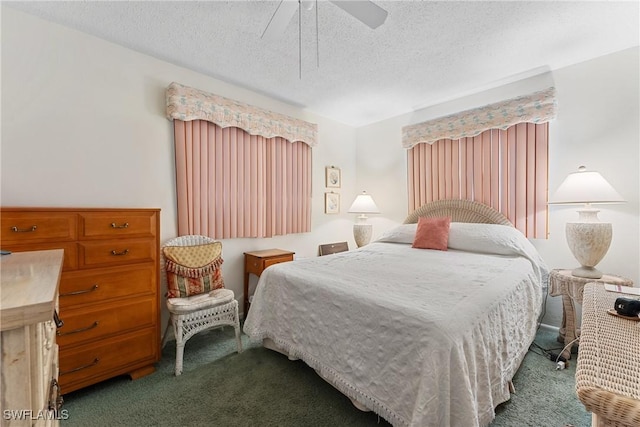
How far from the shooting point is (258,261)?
283 cm

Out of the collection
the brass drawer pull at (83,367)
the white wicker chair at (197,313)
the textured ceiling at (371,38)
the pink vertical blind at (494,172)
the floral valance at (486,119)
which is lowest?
the brass drawer pull at (83,367)

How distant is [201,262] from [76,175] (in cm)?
116

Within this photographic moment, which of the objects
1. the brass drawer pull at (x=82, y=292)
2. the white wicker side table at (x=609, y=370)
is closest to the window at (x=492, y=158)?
the white wicker side table at (x=609, y=370)

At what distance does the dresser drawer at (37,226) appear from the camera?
1.52 metres

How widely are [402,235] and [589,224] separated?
160 centimetres

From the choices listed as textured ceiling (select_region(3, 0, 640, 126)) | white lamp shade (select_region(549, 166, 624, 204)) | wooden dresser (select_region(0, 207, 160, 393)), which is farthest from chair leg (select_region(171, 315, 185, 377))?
white lamp shade (select_region(549, 166, 624, 204))

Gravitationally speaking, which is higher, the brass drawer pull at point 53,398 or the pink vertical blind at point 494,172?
the pink vertical blind at point 494,172

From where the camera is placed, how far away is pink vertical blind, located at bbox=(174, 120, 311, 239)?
8.59 feet

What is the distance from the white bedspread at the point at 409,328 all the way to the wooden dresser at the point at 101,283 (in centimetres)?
79

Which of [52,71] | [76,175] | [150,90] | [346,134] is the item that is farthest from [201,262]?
[346,134]

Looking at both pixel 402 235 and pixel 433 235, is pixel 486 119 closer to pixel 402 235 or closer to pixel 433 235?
pixel 433 235

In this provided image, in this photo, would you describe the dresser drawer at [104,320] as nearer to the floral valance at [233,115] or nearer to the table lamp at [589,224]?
the floral valance at [233,115]

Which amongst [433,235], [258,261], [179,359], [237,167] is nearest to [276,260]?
[258,261]

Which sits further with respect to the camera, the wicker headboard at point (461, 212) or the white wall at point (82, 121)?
the wicker headboard at point (461, 212)
